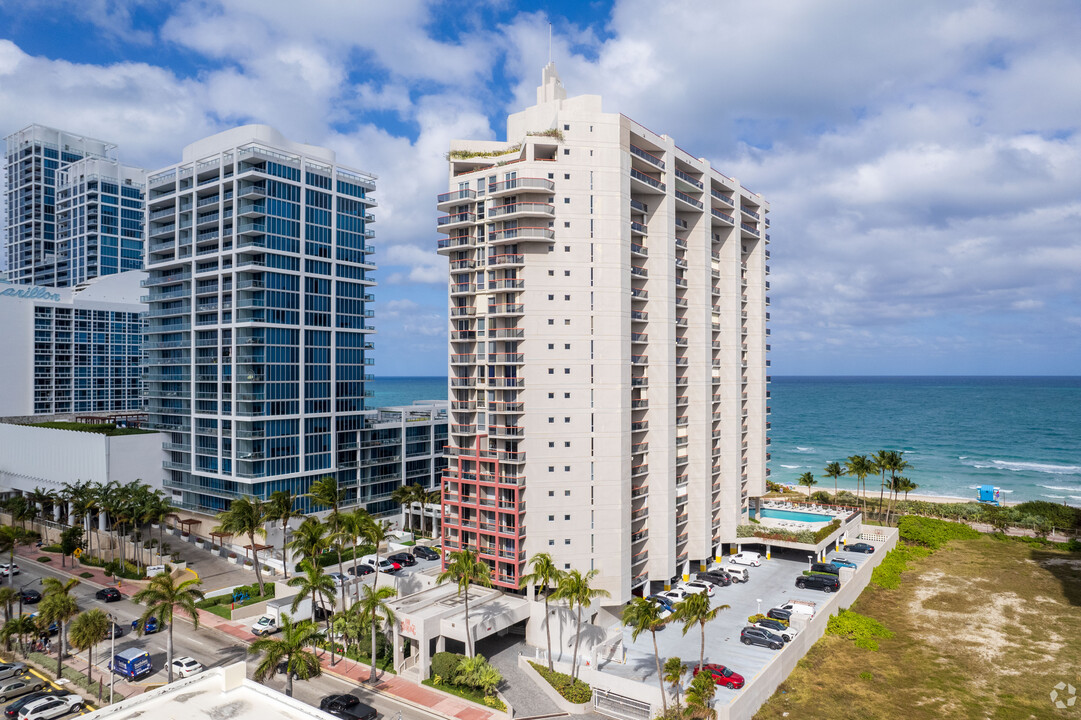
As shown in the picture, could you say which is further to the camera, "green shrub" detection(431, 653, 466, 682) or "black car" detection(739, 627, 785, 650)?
"black car" detection(739, 627, 785, 650)

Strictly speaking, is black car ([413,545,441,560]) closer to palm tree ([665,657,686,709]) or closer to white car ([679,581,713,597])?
white car ([679,581,713,597])

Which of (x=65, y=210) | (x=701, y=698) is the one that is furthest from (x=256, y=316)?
(x=65, y=210)

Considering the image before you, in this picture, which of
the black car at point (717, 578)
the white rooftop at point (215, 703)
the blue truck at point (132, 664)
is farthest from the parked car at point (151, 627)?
the black car at point (717, 578)

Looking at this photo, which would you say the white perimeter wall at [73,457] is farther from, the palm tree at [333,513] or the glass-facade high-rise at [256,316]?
the palm tree at [333,513]

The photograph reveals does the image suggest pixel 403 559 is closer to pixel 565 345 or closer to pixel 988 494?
pixel 565 345

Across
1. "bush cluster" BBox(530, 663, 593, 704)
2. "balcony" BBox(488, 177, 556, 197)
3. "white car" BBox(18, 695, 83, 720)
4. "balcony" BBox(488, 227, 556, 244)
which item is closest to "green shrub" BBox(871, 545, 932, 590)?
"bush cluster" BBox(530, 663, 593, 704)

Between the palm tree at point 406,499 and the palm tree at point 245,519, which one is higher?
the palm tree at point 245,519
